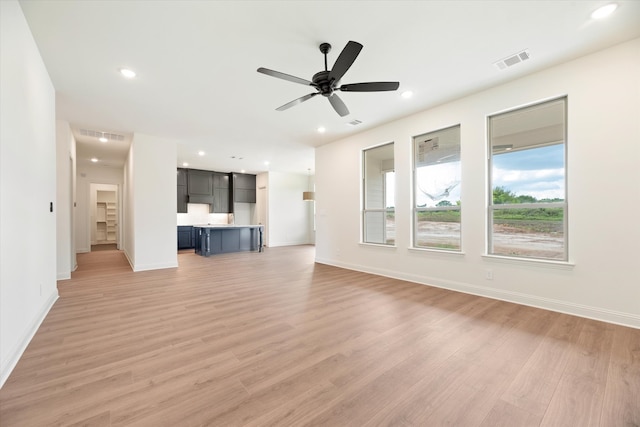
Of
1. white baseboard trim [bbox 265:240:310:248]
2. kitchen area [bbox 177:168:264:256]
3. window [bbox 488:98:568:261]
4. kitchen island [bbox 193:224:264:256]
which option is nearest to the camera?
window [bbox 488:98:568:261]

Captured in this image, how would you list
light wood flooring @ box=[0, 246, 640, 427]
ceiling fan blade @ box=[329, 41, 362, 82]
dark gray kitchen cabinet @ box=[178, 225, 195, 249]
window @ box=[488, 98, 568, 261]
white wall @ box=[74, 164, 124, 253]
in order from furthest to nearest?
dark gray kitchen cabinet @ box=[178, 225, 195, 249] < white wall @ box=[74, 164, 124, 253] < window @ box=[488, 98, 568, 261] < ceiling fan blade @ box=[329, 41, 362, 82] < light wood flooring @ box=[0, 246, 640, 427]

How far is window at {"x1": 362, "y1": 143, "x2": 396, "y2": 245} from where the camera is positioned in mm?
5164

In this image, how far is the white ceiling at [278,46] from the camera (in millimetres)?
2246

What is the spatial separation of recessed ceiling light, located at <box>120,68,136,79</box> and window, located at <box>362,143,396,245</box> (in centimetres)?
402

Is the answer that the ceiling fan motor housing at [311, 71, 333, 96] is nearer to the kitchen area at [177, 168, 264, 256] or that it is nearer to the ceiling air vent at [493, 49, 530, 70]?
the ceiling air vent at [493, 49, 530, 70]

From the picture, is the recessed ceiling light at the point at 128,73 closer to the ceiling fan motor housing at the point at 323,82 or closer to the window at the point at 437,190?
the ceiling fan motor housing at the point at 323,82

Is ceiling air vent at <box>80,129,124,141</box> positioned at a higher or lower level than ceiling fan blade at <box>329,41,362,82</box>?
higher

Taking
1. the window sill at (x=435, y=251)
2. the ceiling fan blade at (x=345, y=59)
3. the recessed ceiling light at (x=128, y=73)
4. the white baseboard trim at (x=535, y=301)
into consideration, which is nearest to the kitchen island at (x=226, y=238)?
the recessed ceiling light at (x=128, y=73)

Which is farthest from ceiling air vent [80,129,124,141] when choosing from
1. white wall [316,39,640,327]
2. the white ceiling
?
white wall [316,39,640,327]

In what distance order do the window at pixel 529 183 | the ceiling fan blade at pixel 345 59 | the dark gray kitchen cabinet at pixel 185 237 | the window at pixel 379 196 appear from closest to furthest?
the ceiling fan blade at pixel 345 59 → the window at pixel 529 183 → the window at pixel 379 196 → the dark gray kitchen cabinet at pixel 185 237

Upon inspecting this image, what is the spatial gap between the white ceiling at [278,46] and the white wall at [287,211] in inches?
227

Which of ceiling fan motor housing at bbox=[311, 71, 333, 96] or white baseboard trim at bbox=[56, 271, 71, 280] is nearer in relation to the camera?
ceiling fan motor housing at bbox=[311, 71, 333, 96]

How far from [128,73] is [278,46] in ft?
6.28

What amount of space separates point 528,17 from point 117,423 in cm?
417
